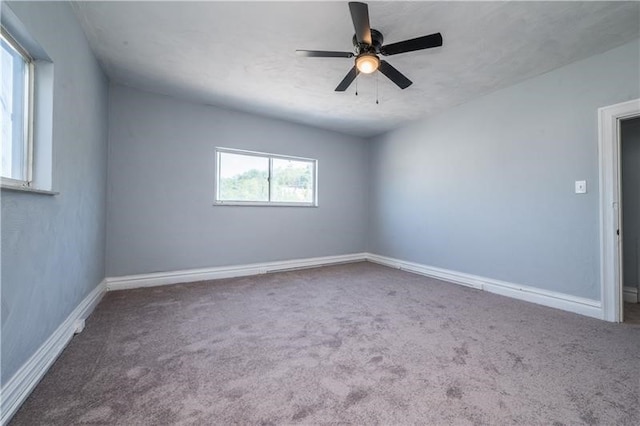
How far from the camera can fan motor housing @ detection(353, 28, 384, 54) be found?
1965mm

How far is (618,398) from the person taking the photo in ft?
4.37

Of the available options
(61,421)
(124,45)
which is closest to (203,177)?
(124,45)

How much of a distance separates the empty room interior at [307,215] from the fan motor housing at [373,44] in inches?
1.2

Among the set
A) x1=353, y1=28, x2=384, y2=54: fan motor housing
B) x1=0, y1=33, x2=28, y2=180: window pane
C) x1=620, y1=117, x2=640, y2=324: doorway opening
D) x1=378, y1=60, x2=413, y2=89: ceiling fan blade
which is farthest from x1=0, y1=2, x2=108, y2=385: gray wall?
x1=620, y1=117, x2=640, y2=324: doorway opening

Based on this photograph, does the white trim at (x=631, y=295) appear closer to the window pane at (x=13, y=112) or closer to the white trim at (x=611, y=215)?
the white trim at (x=611, y=215)

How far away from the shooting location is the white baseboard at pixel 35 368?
1.17 m

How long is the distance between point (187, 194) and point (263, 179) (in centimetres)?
114

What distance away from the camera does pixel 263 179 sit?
A: 13.6 ft

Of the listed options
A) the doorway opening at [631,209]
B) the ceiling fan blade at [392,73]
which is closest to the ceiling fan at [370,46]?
the ceiling fan blade at [392,73]

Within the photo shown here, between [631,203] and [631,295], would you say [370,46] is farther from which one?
[631,295]

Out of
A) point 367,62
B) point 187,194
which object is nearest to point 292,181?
point 187,194

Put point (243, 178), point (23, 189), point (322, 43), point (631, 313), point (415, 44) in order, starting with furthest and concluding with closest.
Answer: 1. point (243, 178)
2. point (631, 313)
3. point (322, 43)
4. point (415, 44)
5. point (23, 189)

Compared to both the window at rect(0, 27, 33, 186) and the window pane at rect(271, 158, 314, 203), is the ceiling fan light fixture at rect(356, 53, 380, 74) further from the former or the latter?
the window pane at rect(271, 158, 314, 203)

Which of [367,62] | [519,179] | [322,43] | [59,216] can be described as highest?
[322,43]
